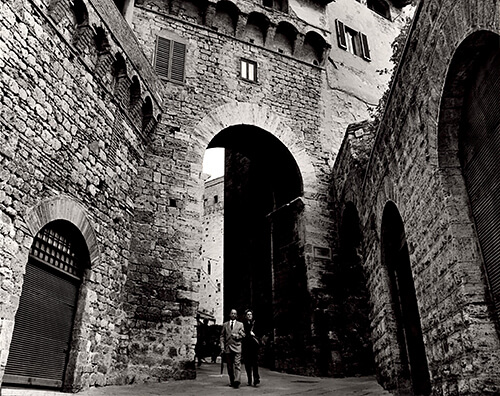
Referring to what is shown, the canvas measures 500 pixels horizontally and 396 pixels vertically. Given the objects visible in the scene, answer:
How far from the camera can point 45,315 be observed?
551 centimetres

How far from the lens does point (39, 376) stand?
5297 mm

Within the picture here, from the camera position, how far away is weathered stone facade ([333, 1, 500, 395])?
11.8 feet

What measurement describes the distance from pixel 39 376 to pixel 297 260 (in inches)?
229

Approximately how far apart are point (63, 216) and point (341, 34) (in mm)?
10453

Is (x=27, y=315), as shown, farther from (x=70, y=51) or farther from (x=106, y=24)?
(x=106, y=24)

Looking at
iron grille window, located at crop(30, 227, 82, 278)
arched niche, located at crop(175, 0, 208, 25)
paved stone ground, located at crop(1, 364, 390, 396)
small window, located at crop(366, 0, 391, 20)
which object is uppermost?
small window, located at crop(366, 0, 391, 20)

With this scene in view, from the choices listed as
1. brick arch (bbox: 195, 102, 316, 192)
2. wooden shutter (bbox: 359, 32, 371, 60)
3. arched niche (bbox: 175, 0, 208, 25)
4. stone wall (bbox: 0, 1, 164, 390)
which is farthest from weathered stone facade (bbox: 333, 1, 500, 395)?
wooden shutter (bbox: 359, 32, 371, 60)

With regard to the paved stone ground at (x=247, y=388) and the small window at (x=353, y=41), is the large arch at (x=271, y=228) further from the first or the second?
the small window at (x=353, y=41)

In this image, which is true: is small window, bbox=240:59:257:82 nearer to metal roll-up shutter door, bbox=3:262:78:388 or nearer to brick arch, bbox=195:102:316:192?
brick arch, bbox=195:102:316:192

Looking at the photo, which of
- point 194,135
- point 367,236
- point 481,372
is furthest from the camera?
point 194,135

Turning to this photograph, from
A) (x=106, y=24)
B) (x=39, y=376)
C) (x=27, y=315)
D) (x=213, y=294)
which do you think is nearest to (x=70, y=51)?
(x=106, y=24)

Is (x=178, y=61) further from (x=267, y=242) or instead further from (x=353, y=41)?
(x=353, y=41)

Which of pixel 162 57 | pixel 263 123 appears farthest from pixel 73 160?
pixel 263 123

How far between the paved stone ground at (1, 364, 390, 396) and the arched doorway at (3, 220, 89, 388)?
327 millimetres
